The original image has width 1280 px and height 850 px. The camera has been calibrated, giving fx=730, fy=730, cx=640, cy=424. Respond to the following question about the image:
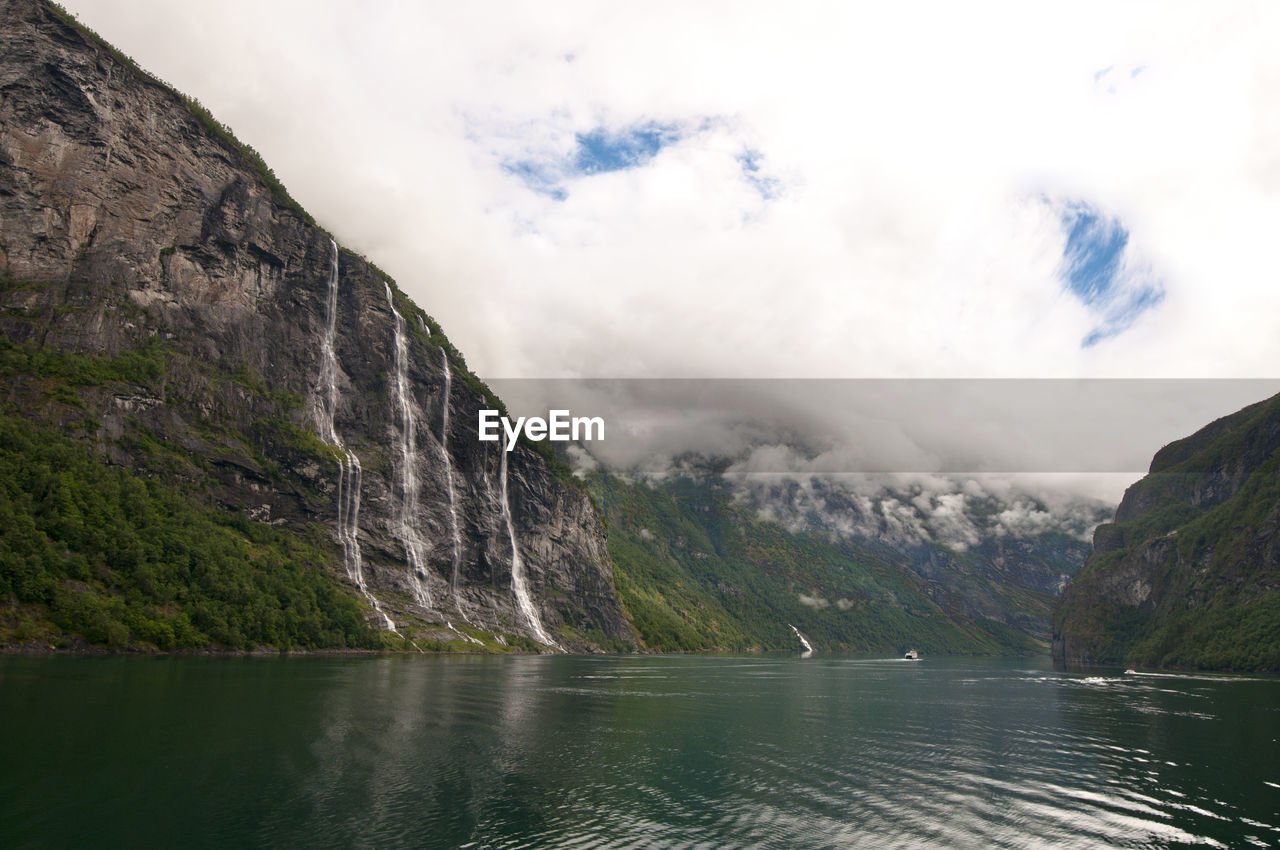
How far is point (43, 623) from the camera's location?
267 feet

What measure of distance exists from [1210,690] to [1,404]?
620ft

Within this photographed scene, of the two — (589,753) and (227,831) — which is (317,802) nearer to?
(227,831)

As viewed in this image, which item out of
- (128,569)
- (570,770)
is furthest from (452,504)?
(570,770)

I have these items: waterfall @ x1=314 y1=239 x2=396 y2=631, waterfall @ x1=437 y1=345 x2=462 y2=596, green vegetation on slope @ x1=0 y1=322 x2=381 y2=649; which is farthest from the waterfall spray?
green vegetation on slope @ x1=0 y1=322 x2=381 y2=649

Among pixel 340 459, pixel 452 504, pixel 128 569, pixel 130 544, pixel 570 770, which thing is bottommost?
pixel 570 770

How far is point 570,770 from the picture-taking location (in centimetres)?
4153

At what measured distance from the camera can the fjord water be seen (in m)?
29.8

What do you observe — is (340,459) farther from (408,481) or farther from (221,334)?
(221,334)

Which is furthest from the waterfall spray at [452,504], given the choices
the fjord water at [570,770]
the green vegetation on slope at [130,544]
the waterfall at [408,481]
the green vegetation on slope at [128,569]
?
the fjord water at [570,770]

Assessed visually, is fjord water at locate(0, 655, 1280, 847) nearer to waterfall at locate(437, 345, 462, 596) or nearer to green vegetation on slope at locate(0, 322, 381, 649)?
green vegetation on slope at locate(0, 322, 381, 649)

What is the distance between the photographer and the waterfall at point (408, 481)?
6496 inches

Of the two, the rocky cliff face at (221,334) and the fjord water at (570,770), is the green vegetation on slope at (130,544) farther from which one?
the fjord water at (570,770)

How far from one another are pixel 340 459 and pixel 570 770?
138264 mm

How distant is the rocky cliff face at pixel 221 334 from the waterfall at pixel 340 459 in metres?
0.49
